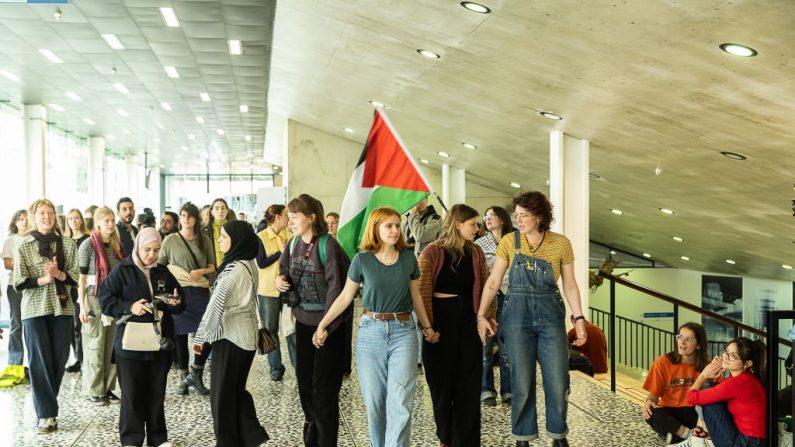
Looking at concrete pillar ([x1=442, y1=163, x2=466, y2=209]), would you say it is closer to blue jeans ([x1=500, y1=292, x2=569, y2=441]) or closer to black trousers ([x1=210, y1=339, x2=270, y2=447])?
blue jeans ([x1=500, y1=292, x2=569, y2=441])

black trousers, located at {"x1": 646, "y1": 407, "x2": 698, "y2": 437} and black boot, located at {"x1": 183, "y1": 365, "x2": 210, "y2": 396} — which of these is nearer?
black trousers, located at {"x1": 646, "y1": 407, "x2": 698, "y2": 437}

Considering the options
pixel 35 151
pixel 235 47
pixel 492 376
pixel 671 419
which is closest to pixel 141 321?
pixel 492 376

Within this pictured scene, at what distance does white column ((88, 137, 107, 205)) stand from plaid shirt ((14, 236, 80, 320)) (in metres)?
20.1

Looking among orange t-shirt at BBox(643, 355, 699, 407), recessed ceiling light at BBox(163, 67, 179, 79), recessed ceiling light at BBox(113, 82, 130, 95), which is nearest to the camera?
orange t-shirt at BBox(643, 355, 699, 407)

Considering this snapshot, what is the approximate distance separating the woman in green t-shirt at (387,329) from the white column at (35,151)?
48.8 feet

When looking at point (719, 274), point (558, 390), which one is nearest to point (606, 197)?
point (719, 274)

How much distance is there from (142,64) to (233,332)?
9.42 metres

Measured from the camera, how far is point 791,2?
14.0ft

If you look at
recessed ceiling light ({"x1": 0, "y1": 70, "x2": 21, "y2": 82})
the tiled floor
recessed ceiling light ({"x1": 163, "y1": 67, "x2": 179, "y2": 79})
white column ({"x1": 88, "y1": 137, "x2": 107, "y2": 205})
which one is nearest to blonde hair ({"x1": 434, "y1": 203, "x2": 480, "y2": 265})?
the tiled floor

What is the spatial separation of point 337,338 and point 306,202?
0.89 meters

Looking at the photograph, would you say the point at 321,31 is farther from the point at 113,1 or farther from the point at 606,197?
the point at 606,197

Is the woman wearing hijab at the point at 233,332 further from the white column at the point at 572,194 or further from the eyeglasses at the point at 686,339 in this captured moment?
the white column at the point at 572,194

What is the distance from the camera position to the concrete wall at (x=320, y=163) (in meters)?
17.6

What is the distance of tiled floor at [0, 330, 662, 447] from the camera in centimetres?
527
